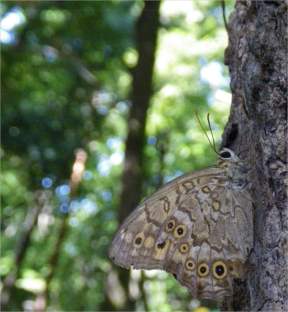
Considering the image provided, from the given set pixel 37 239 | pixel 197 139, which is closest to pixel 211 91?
pixel 197 139

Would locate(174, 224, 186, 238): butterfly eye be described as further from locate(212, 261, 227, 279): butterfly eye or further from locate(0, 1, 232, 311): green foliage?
locate(0, 1, 232, 311): green foliage

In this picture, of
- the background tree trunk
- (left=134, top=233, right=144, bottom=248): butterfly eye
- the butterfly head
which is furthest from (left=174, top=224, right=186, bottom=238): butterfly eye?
the background tree trunk

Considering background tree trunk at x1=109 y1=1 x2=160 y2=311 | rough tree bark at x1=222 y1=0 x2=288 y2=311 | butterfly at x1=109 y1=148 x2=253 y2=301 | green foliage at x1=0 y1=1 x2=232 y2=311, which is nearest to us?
rough tree bark at x1=222 y1=0 x2=288 y2=311

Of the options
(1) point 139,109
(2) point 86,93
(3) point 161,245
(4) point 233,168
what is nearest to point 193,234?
(3) point 161,245

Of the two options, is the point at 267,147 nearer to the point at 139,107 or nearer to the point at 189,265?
the point at 189,265

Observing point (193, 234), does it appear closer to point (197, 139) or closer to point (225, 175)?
point (225, 175)

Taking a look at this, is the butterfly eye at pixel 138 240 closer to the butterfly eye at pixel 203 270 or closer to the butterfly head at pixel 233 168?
the butterfly eye at pixel 203 270

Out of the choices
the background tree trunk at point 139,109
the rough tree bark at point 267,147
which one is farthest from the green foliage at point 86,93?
the rough tree bark at point 267,147
